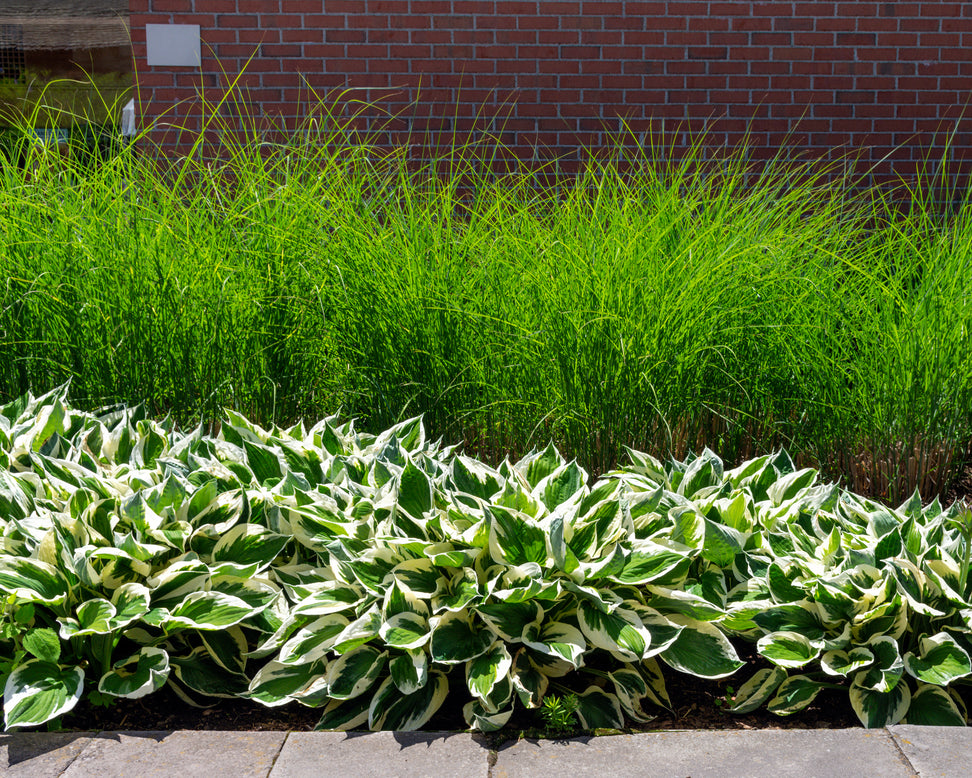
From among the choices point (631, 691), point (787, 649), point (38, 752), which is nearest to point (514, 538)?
point (631, 691)

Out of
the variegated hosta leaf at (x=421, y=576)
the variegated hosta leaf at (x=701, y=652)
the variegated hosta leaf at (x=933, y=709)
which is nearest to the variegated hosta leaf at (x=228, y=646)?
the variegated hosta leaf at (x=421, y=576)

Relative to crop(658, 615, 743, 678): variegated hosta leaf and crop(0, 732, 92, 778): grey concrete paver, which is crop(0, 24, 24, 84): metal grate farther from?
crop(658, 615, 743, 678): variegated hosta leaf

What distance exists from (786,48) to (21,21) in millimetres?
5919

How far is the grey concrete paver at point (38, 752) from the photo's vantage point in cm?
151

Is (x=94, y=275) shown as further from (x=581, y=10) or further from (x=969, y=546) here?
(x=581, y=10)

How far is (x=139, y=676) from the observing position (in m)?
1.74

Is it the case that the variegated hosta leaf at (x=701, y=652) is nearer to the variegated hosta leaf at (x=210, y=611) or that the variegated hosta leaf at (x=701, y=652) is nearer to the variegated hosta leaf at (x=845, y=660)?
the variegated hosta leaf at (x=845, y=660)

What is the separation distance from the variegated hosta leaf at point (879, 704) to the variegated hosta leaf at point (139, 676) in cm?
130

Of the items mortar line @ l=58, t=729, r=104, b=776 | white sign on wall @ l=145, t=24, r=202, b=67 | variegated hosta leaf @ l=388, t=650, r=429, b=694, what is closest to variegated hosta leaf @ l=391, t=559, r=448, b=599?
variegated hosta leaf @ l=388, t=650, r=429, b=694

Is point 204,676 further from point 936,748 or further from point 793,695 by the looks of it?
point 936,748

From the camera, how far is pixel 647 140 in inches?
275

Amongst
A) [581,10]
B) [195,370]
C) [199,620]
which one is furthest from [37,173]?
[581,10]

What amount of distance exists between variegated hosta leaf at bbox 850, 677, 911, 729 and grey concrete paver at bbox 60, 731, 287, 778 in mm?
1063

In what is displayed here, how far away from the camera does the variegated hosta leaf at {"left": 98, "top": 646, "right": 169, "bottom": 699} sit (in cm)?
171
